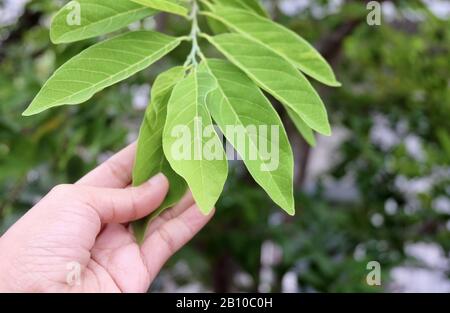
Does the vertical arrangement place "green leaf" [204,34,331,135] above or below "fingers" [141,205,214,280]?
above

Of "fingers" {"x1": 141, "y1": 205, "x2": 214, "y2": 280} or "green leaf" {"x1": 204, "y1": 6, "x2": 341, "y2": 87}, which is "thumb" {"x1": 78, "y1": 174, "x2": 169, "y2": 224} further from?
"green leaf" {"x1": 204, "y1": 6, "x2": 341, "y2": 87}

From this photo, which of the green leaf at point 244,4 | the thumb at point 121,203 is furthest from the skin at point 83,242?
the green leaf at point 244,4

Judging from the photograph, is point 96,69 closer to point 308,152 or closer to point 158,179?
point 158,179

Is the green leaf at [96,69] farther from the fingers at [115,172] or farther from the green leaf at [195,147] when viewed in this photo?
the fingers at [115,172]

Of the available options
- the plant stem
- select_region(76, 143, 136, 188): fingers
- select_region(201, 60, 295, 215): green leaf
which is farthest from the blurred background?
select_region(201, 60, 295, 215): green leaf
